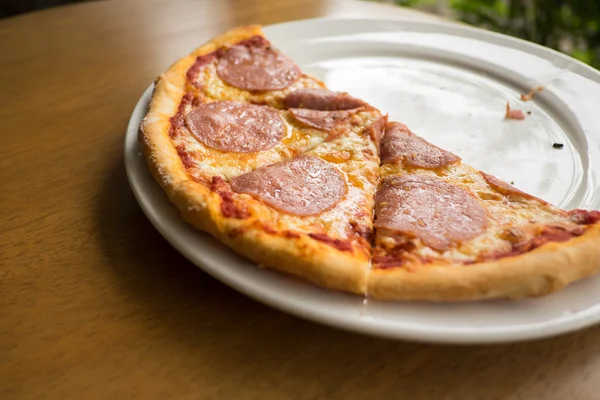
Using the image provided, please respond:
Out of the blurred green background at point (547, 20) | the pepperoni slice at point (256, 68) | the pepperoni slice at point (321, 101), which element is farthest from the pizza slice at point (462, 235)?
the blurred green background at point (547, 20)

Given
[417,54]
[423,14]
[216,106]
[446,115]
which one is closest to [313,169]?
[216,106]

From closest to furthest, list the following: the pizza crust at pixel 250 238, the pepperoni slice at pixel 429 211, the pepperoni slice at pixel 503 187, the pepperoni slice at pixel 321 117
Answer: the pizza crust at pixel 250 238 < the pepperoni slice at pixel 429 211 < the pepperoni slice at pixel 503 187 < the pepperoni slice at pixel 321 117

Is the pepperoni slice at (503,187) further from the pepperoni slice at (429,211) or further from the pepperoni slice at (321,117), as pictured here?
the pepperoni slice at (321,117)

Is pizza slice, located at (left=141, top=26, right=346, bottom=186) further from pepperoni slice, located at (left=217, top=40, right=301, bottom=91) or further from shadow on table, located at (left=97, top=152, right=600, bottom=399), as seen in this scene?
shadow on table, located at (left=97, top=152, right=600, bottom=399)

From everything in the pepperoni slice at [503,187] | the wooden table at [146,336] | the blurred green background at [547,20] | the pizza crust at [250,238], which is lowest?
the wooden table at [146,336]

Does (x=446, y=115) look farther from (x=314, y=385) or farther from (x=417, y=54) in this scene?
(x=314, y=385)

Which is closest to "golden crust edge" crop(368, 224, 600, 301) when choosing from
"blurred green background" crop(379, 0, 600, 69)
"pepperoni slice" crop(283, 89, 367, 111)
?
"pepperoni slice" crop(283, 89, 367, 111)

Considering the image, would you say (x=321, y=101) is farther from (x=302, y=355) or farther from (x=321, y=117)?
(x=302, y=355)
